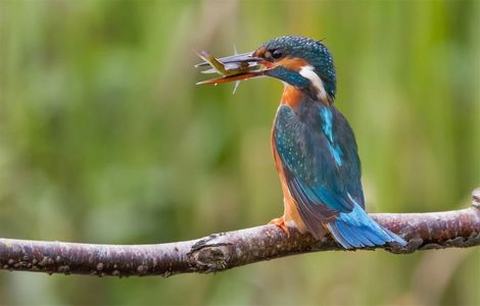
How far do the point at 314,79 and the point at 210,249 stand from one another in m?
0.69

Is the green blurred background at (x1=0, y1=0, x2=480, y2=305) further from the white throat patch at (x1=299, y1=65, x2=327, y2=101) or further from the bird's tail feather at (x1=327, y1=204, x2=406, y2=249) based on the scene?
the bird's tail feather at (x1=327, y1=204, x2=406, y2=249)

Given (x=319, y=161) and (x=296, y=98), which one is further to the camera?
(x=296, y=98)

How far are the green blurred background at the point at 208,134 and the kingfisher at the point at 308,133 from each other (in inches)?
6.2

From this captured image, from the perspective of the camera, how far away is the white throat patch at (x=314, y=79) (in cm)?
249

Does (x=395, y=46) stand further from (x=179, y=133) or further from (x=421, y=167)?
(x=179, y=133)

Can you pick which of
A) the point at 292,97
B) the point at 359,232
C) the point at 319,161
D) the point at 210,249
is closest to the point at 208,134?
the point at 292,97

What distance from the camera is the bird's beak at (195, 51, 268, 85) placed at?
226cm

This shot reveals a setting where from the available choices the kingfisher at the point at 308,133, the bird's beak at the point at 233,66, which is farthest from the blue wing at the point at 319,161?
the bird's beak at the point at 233,66

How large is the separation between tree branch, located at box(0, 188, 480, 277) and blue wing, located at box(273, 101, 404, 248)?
86mm

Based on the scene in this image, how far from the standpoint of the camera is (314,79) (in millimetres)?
2508

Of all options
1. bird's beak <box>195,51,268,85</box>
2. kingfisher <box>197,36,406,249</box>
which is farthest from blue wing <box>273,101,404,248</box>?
bird's beak <box>195,51,268,85</box>

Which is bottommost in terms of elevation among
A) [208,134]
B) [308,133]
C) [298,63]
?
[208,134]

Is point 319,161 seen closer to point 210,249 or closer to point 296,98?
point 296,98

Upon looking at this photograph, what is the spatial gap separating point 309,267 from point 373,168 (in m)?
0.31
